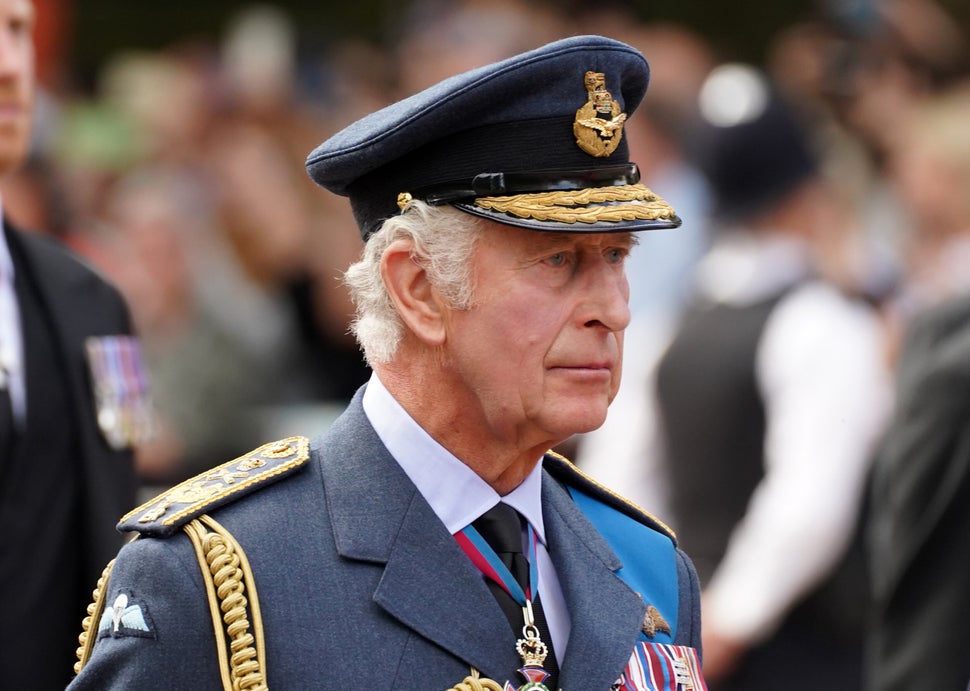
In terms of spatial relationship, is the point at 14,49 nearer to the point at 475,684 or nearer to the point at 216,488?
the point at 216,488

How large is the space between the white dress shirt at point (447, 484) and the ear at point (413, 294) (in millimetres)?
138

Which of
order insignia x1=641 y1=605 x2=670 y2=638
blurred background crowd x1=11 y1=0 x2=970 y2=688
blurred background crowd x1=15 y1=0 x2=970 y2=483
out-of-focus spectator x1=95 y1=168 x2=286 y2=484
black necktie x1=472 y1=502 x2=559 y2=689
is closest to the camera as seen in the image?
black necktie x1=472 y1=502 x2=559 y2=689

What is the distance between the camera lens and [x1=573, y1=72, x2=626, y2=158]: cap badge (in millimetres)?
2885

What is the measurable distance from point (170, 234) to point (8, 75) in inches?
231

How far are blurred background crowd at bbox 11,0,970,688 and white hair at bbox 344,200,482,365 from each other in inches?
119

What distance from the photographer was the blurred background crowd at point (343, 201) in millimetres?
6504

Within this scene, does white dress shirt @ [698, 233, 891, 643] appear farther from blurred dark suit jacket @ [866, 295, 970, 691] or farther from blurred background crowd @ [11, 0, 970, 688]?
blurred dark suit jacket @ [866, 295, 970, 691]

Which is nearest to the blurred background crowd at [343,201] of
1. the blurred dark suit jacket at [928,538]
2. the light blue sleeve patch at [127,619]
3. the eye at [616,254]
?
the blurred dark suit jacket at [928,538]

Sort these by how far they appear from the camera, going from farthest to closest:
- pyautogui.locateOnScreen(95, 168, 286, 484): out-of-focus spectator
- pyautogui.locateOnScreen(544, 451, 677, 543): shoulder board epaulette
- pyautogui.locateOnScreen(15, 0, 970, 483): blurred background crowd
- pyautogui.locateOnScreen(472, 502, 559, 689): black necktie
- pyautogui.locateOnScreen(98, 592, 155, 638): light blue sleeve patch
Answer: pyautogui.locateOnScreen(95, 168, 286, 484): out-of-focus spectator → pyautogui.locateOnScreen(15, 0, 970, 483): blurred background crowd → pyautogui.locateOnScreen(544, 451, 677, 543): shoulder board epaulette → pyautogui.locateOnScreen(472, 502, 559, 689): black necktie → pyautogui.locateOnScreen(98, 592, 155, 638): light blue sleeve patch

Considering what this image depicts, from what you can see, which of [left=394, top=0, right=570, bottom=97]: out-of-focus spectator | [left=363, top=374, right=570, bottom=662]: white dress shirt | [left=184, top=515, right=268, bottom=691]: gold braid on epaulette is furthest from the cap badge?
[left=394, top=0, right=570, bottom=97]: out-of-focus spectator

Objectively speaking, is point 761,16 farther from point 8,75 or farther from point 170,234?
point 8,75

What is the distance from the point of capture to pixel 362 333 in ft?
9.86

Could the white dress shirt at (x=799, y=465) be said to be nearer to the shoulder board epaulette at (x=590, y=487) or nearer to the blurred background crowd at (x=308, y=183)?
the blurred background crowd at (x=308, y=183)

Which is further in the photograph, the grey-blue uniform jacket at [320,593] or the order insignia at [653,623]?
the order insignia at [653,623]
